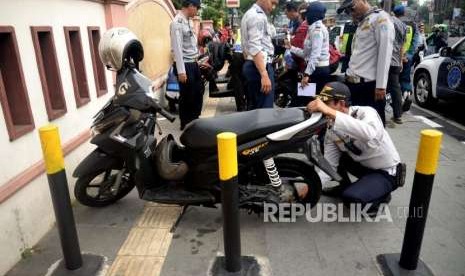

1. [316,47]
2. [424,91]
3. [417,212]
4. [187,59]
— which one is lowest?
[424,91]

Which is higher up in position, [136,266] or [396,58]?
[396,58]

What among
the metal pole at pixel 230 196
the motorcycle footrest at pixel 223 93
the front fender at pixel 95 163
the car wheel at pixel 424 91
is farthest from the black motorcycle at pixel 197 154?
the car wheel at pixel 424 91

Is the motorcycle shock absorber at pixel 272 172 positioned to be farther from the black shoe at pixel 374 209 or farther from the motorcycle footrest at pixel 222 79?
the motorcycle footrest at pixel 222 79

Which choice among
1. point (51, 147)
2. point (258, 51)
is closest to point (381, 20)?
point (258, 51)

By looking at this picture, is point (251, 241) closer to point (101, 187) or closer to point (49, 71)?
point (101, 187)

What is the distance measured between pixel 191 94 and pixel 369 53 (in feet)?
7.46

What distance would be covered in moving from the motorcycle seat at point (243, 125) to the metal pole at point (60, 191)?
35.4 inches

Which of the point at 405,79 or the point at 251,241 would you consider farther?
the point at 405,79

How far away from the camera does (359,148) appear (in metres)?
3.04

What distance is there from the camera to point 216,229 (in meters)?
2.95

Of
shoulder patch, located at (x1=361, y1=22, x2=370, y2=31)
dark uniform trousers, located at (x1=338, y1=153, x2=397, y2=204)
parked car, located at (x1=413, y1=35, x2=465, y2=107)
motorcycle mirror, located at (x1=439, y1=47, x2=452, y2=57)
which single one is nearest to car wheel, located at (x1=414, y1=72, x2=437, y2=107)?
parked car, located at (x1=413, y1=35, x2=465, y2=107)

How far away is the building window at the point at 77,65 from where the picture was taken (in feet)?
11.1

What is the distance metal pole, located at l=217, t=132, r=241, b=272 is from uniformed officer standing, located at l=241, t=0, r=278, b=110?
2087 mm

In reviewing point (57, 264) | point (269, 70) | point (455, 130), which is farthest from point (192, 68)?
point (455, 130)
